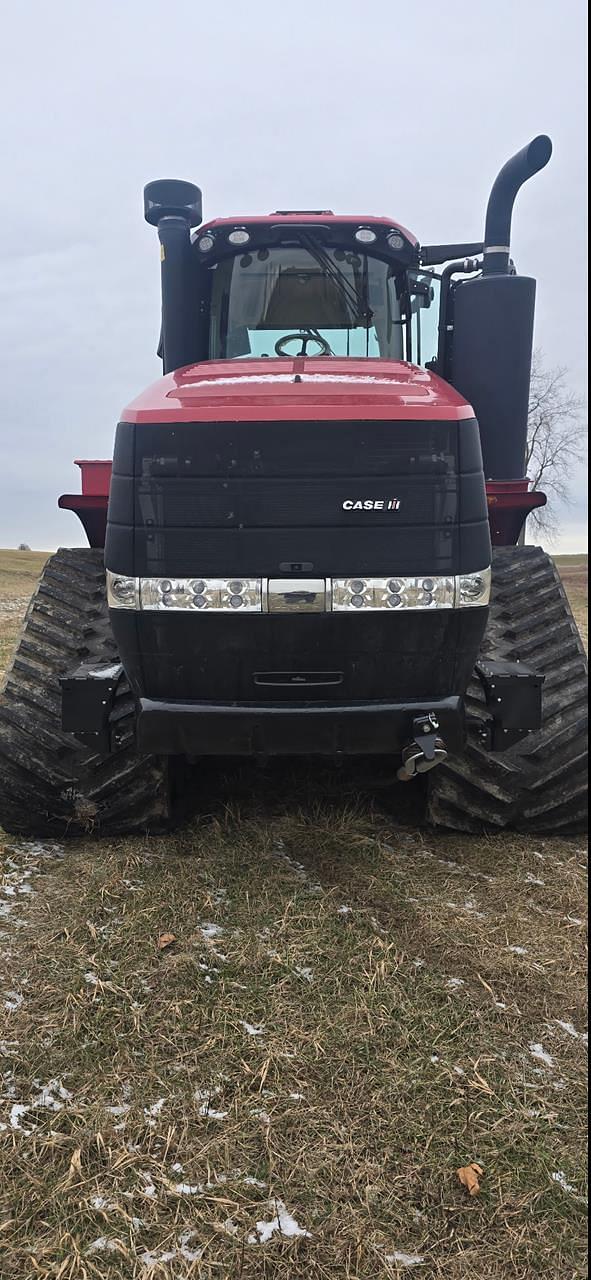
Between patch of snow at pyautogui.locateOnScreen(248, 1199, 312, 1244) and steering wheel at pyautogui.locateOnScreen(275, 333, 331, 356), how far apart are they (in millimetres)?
3384

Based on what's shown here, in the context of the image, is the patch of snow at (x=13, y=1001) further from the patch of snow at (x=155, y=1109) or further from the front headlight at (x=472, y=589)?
the front headlight at (x=472, y=589)

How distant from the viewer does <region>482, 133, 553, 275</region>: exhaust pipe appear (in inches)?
177

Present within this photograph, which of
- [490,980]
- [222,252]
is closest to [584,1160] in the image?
[490,980]

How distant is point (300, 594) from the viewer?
9.04 feet

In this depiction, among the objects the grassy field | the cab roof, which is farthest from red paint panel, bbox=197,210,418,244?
the grassy field

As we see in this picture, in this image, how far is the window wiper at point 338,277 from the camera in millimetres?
4027

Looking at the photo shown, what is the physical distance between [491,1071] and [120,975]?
1209 millimetres

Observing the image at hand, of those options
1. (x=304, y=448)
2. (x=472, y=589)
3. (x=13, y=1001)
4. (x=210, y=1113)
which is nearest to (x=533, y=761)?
(x=472, y=589)

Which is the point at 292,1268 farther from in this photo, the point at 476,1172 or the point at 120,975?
the point at 120,975

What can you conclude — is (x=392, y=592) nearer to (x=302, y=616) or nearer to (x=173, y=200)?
(x=302, y=616)

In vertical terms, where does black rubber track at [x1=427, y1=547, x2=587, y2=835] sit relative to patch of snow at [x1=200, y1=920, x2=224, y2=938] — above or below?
above

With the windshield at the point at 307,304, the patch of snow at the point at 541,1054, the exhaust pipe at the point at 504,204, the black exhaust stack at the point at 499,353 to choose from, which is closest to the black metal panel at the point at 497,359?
the black exhaust stack at the point at 499,353

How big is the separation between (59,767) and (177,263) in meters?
2.57

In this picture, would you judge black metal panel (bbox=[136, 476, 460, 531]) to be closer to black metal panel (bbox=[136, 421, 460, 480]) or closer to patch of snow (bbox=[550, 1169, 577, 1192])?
black metal panel (bbox=[136, 421, 460, 480])
